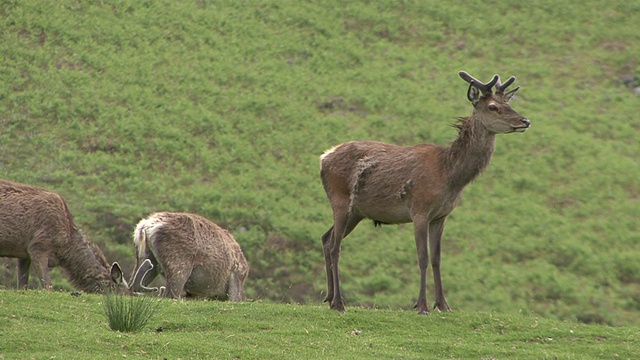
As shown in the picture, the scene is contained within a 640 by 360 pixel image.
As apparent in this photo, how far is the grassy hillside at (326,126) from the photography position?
105ft

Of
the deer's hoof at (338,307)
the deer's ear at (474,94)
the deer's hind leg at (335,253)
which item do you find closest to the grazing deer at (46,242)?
the deer's hind leg at (335,253)

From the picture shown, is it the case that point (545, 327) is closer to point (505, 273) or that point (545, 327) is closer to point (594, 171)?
point (505, 273)

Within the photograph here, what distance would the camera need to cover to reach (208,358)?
11.5m

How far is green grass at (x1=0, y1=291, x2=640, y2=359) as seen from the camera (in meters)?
11.7

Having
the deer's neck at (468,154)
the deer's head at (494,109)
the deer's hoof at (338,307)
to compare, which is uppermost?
the deer's head at (494,109)

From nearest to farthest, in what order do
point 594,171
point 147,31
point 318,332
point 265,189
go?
point 318,332 < point 265,189 < point 594,171 < point 147,31

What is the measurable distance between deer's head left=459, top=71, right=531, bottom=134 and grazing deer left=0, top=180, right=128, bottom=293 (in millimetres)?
7009

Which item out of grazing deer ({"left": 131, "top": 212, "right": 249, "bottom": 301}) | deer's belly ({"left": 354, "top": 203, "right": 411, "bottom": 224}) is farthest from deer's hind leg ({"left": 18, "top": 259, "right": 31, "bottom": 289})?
deer's belly ({"left": 354, "top": 203, "right": 411, "bottom": 224})

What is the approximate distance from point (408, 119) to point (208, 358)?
3124cm

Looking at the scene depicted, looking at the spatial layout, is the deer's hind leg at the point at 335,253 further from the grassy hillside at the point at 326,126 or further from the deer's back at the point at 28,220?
the grassy hillside at the point at 326,126

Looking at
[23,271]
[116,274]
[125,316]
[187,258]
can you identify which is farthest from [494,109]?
[23,271]

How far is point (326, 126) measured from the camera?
133 ft

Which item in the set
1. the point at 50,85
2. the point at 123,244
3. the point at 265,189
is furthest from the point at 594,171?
the point at 50,85

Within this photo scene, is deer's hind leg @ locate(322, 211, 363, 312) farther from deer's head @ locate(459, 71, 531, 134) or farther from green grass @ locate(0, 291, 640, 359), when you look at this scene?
deer's head @ locate(459, 71, 531, 134)
